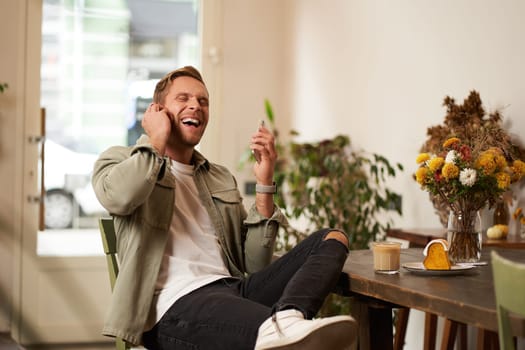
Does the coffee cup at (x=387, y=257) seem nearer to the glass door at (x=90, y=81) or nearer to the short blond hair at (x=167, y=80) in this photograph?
the short blond hair at (x=167, y=80)

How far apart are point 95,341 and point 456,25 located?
9.75ft

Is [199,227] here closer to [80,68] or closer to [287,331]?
[287,331]

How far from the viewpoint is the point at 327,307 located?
13.3 feet

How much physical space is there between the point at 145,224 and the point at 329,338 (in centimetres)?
68

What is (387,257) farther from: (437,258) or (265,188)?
(265,188)

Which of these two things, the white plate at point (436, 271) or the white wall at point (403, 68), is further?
the white wall at point (403, 68)

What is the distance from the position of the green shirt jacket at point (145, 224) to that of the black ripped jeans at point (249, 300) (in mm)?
101

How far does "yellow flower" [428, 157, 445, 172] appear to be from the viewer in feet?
7.29

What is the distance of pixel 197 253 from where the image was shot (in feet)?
7.63

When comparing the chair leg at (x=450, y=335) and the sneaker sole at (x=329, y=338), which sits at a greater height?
the sneaker sole at (x=329, y=338)

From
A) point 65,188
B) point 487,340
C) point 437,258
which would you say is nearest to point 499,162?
point 437,258

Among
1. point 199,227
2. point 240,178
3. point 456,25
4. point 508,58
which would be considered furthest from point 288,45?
point 199,227

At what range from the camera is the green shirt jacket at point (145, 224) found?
2143mm

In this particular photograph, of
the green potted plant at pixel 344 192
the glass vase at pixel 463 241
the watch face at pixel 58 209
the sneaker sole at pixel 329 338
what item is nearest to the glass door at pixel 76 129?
the watch face at pixel 58 209
